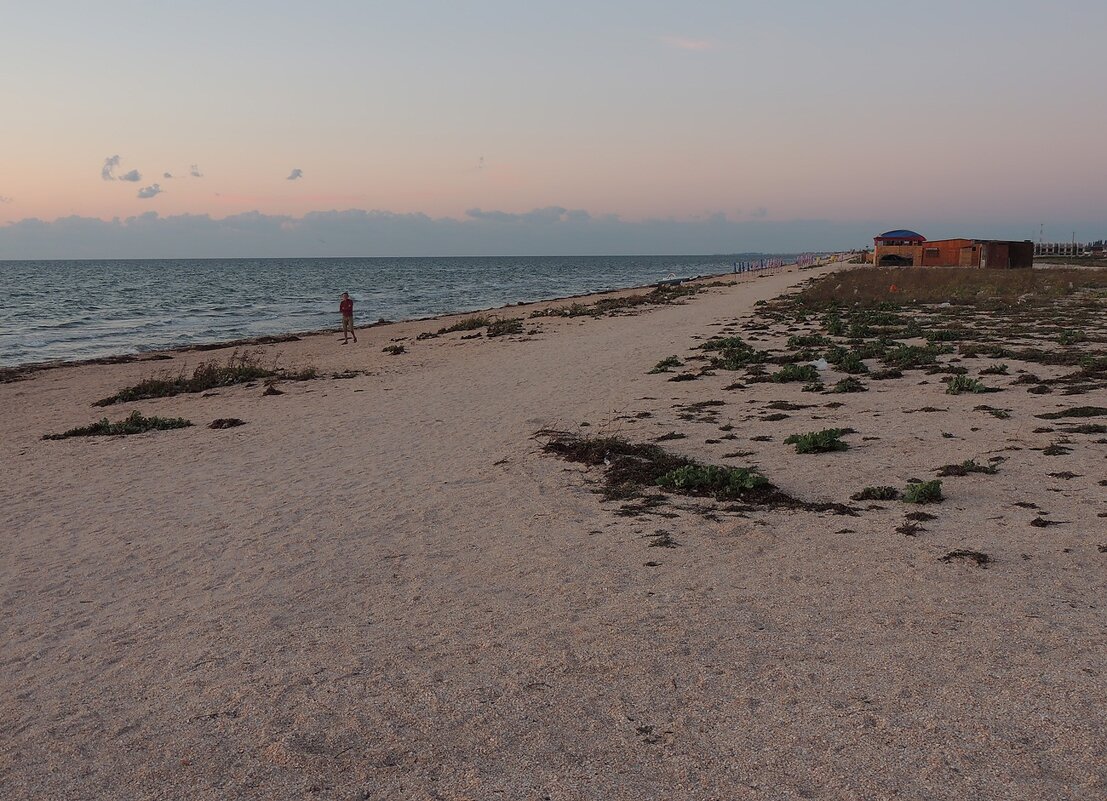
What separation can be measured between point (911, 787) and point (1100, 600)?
8.71ft

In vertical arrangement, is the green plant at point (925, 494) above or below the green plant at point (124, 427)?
above

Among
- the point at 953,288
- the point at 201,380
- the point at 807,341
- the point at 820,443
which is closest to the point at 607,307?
the point at 953,288

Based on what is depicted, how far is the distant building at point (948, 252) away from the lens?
52.4 m

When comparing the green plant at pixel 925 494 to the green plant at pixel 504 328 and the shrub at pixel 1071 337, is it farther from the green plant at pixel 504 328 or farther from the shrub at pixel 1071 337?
the green plant at pixel 504 328

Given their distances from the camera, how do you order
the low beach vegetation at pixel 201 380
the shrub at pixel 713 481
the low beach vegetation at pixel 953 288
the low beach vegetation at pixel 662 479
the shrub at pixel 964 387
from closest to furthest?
the low beach vegetation at pixel 662 479 → the shrub at pixel 713 481 → the shrub at pixel 964 387 → the low beach vegetation at pixel 201 380 → the low beach vegetation at pixel 953 288

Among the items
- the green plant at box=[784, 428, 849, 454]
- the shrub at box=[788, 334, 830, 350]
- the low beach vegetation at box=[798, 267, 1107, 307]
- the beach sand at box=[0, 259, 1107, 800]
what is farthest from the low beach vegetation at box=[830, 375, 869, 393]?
the low beach vegetation at box=[798, 267, 1107, 307]

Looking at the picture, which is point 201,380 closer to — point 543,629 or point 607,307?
point 543,629

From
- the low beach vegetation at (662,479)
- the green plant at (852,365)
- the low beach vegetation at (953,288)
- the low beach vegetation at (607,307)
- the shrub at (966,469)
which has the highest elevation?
the low beach vegetation at (953,288)

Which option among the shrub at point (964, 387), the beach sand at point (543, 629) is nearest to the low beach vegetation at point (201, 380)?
the beach sand at point (543, 629)

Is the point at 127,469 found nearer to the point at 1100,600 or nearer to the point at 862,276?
the point at 1100,600

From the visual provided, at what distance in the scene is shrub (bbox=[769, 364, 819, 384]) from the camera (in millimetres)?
14114

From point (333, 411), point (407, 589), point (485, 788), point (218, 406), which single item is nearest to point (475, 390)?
point (333, 411)

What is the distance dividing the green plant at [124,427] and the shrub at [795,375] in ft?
31.8

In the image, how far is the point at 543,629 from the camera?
5.30 metres
